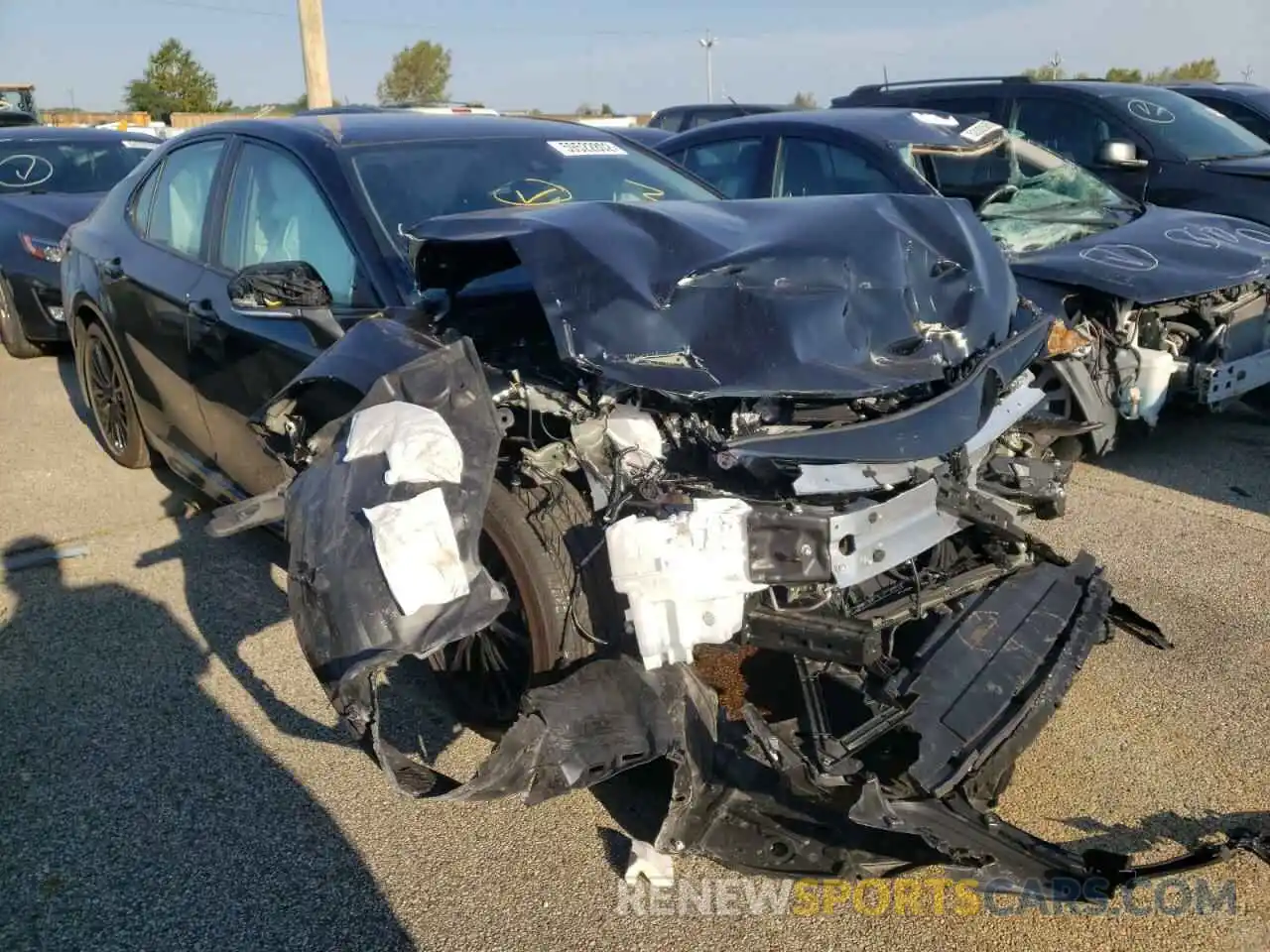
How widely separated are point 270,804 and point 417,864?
526 millimetres

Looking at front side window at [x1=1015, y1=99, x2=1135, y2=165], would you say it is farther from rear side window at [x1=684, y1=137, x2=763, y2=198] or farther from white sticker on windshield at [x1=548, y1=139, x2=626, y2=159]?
white sticker on windshield at [x1=548, y1=139, x2=626, y2=159]

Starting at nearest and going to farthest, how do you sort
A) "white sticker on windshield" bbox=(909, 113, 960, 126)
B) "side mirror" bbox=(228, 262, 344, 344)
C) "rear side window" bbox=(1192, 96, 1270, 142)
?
"side mirror" bbox=(228, 262, 344, 344) < "white sticker on windshield" bbox=(909, 113, 960, 126) < "rear side window" bbox=(1192, 96, 1270, 142)

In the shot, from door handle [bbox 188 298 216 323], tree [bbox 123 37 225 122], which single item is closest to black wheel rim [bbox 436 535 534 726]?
door handle [bbox 188 298 216 323]

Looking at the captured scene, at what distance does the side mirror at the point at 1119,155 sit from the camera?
7383mm

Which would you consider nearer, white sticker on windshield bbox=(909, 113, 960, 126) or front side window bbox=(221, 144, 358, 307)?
front side window bbox=(221, 144, 358, 307)

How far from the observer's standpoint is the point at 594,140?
4.52 meters

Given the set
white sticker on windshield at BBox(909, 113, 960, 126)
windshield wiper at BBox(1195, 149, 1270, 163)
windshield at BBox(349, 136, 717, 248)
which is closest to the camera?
windshield at BBox(349, 136, 717, 248)

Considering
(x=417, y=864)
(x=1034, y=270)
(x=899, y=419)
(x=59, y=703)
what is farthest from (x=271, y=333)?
(x=1034, y=270)

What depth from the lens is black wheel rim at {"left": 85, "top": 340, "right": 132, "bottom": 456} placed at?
5508mm

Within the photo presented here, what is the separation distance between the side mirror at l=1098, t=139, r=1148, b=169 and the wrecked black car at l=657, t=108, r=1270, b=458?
2.59 ft

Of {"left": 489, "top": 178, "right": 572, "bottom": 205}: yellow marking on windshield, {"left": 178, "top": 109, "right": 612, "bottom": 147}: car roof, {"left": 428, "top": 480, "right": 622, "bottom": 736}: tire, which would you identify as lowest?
{"left": 428, "top": 480, "right": 622, "bottom": 736}: tire

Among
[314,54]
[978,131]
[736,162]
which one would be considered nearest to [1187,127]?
[978,131]

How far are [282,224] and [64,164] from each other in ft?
21.4

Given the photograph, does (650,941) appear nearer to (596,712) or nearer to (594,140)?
(596,712)
